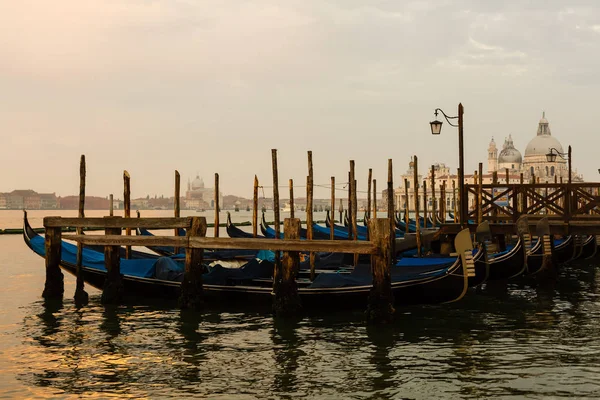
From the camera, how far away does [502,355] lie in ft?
27.2

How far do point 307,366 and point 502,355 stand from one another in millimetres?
2039

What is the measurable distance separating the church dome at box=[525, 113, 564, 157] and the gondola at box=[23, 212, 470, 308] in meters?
133

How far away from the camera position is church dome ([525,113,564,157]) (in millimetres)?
141125

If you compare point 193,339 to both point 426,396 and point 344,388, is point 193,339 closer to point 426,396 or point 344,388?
point 344,388

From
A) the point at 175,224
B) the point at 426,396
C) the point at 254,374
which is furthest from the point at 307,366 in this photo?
the point at 175,224

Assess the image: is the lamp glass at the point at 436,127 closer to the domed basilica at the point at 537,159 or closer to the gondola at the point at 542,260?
the gondola at the point at 542,260

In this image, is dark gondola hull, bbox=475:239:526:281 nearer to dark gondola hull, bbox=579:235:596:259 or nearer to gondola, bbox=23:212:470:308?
gondola, bbox=23:212:470:308

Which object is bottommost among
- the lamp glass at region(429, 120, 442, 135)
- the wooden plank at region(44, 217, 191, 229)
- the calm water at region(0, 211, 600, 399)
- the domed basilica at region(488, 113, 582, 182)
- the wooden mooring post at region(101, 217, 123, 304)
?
the calm water at region(0, 211, 600, 399)

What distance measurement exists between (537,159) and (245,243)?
444 feet

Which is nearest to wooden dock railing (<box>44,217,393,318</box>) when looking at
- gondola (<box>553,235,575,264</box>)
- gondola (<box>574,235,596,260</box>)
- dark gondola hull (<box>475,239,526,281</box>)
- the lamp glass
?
dark gondola hull (<box>475,239,526,281</box>)

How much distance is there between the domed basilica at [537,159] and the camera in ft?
442

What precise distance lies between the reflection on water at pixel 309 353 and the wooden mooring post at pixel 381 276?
19cm

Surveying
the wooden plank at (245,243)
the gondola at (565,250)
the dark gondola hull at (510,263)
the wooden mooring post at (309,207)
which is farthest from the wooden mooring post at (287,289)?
the gondola at (565,250)

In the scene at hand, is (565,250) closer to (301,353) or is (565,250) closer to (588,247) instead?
(588,247)
